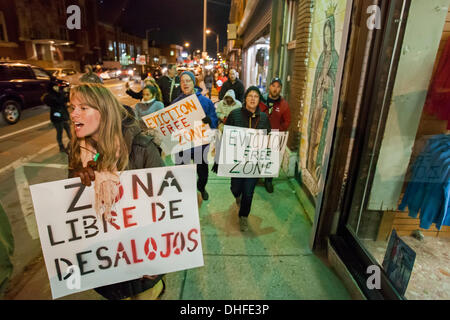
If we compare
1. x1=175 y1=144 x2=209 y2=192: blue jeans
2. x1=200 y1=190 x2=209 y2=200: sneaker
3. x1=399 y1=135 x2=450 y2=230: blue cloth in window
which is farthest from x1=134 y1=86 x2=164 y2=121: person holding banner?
x1=399 y1=135 x2=450 y2=230: blue cloth in window

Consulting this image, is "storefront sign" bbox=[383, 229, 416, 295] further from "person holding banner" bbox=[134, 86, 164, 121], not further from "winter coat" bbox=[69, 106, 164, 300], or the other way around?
"person holding banner" bbox=[134, 86, 164, 121]

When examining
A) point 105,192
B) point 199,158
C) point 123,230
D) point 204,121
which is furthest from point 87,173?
point 204,121

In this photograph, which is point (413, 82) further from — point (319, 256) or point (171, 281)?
point (171, 281)

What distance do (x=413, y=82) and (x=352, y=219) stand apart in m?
1.53

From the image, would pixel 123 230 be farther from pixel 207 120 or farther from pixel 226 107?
pixel 226 107

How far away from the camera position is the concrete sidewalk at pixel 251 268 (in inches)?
105

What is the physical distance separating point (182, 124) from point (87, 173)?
8.25 feet

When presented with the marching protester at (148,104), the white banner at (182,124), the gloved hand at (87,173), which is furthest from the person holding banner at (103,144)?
the marching protester at (148,104)

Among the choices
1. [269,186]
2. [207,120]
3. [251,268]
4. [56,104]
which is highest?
[207,120]

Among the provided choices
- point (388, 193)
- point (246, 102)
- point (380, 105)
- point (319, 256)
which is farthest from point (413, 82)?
point (319, 256)

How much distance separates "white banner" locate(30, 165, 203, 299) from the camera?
5.90ft

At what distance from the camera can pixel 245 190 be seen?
3.62 m

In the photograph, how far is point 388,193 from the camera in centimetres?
309
